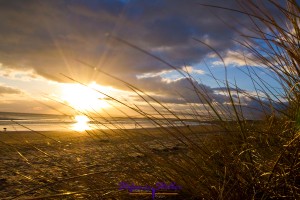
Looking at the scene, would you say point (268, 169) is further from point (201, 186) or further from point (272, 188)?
point (201, 186)

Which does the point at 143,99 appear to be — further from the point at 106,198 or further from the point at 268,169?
the point at 268,169

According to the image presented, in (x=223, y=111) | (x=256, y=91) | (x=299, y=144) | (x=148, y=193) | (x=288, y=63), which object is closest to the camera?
(x=299, y=144)

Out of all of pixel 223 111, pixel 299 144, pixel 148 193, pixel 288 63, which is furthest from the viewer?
pixel 223 111

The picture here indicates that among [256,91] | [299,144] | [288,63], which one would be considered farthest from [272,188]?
[256,91]

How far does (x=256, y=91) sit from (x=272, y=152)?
1.77 ft

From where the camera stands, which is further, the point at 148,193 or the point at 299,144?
the point at 148,193

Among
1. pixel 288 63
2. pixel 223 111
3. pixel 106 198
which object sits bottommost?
pixel 106 198

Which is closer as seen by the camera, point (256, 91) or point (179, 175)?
point (179, 175)

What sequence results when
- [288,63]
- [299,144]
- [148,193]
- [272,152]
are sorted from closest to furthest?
[299,144] < [272,152] < [288,63] < [148,193]

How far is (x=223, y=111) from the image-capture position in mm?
2154

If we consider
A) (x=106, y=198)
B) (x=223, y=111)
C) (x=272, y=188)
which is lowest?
(x=106, y=198)

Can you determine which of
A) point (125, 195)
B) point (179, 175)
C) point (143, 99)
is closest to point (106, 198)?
point (125, 195)

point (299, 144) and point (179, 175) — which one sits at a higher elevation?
point (299, 144)

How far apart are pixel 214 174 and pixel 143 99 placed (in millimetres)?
495
